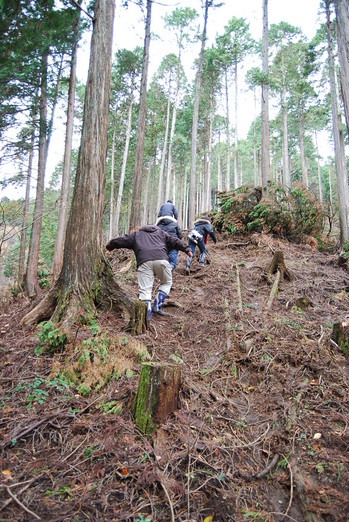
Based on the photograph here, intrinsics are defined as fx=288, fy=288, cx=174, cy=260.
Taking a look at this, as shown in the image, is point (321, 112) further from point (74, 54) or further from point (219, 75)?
point (74, 54)

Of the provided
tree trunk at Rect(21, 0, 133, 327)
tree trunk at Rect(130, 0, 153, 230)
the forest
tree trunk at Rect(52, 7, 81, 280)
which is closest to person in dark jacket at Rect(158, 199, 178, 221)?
the forest

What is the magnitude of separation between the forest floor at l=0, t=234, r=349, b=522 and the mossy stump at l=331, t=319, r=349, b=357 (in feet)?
0.44

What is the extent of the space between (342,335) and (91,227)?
159 inches

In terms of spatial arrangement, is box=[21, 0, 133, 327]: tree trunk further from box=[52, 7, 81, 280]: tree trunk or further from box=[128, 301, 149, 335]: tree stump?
box=[52, 7, 81, 280]: tree trunk

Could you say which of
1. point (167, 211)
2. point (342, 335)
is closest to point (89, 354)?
point (342, 335)

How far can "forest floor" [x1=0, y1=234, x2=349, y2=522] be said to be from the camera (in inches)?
80.8

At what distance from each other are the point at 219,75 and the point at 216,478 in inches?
1263

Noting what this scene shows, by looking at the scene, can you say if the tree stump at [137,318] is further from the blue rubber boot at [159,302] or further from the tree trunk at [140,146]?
the tree trunk at [140,146]

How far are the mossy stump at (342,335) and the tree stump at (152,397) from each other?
8.65 ft

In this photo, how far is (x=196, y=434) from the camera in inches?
107

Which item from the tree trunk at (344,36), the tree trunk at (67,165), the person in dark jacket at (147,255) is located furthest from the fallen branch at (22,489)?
the tree trunk at (67,165)

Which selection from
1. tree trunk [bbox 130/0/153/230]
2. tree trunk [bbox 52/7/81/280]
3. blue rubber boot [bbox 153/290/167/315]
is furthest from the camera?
tree trunk [bbox 52/7/81/280]

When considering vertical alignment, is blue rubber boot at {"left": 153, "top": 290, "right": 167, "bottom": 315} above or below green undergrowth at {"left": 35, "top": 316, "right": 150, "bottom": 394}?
above

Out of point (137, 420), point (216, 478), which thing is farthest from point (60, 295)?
point (216, 478)
